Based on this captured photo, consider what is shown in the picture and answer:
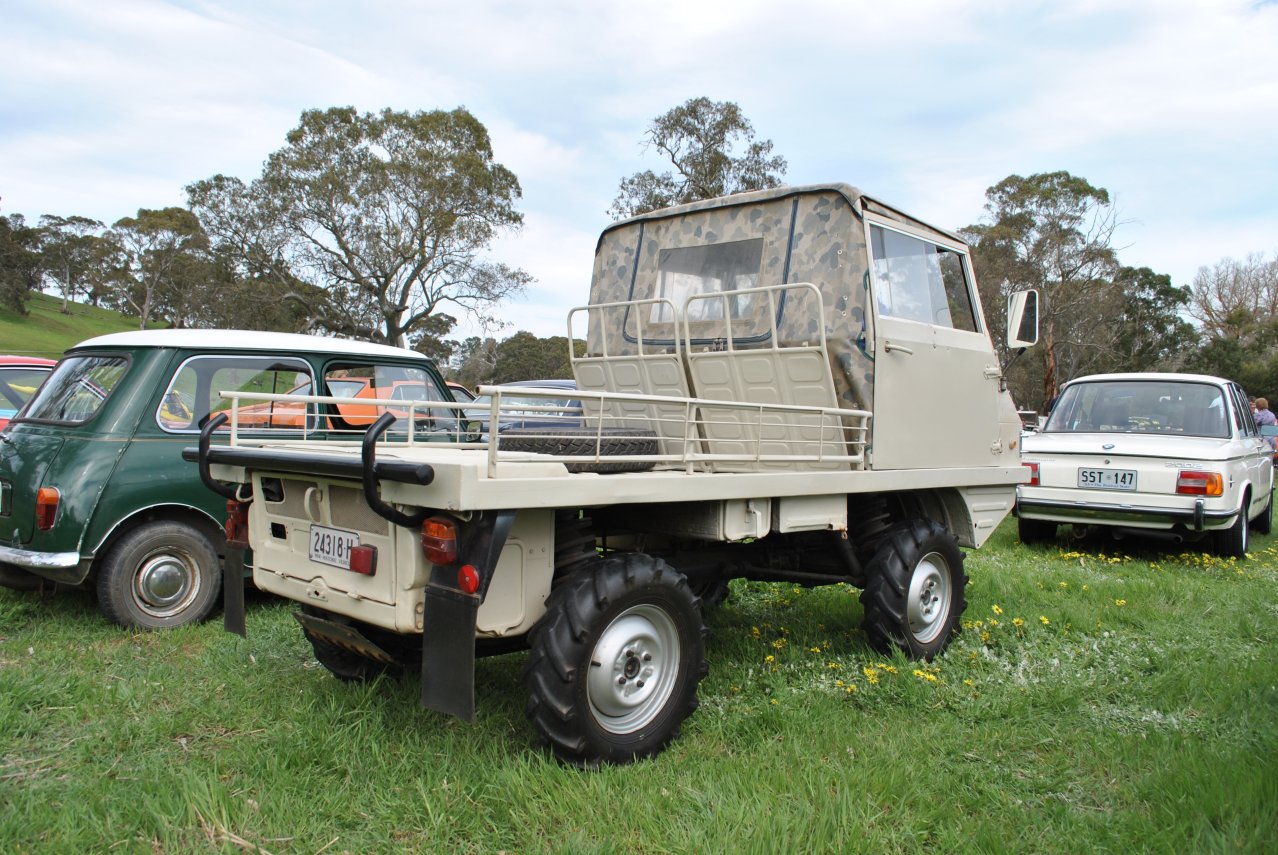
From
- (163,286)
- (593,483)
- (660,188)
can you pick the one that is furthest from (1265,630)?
(163,286)

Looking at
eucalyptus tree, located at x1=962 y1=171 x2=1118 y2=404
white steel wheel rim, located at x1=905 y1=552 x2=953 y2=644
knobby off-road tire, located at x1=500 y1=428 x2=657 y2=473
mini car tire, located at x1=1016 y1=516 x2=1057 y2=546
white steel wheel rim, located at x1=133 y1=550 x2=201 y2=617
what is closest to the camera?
knobby off-road tire, located at x1=500 y1=428 x2=657 y2=473

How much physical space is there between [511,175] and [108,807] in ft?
115

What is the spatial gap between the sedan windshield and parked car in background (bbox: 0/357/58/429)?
32.6 feet

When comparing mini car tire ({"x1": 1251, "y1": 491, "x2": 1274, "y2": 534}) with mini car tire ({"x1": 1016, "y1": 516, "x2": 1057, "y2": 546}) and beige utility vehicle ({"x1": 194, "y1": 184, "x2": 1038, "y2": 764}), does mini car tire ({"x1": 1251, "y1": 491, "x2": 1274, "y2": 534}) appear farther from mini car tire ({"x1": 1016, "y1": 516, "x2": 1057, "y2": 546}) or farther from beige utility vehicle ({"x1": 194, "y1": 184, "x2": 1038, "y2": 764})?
beige utility vehicle ({"x1": 194, "y1": 184, "x2": 1038, "y2": 764})

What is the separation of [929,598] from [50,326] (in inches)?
2549

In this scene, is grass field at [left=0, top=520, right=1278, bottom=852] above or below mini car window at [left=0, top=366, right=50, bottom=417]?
below

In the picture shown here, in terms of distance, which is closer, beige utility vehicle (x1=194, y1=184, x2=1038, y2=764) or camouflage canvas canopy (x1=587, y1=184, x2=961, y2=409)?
beige utility vehicle (x1=194, y1=184, x2=1038, y2=764)

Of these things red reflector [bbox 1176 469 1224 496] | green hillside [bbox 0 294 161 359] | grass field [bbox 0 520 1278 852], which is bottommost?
grass field [bbox 0 520 1278 852]

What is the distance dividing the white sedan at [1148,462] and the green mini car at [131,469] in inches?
230

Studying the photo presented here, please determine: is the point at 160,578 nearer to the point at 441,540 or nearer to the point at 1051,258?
the point at 441,540

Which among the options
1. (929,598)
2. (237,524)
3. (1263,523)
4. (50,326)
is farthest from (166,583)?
(50,326)

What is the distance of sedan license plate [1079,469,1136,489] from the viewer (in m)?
7.80

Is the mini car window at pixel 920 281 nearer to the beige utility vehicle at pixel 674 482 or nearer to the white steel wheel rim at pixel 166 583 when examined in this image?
the beige utility vehicle at pixel 674 482

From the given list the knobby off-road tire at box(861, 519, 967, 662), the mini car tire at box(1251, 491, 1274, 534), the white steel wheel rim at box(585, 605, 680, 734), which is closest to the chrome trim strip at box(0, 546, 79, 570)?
the white steel wheel rim at box(585, 605, 680, 734)
